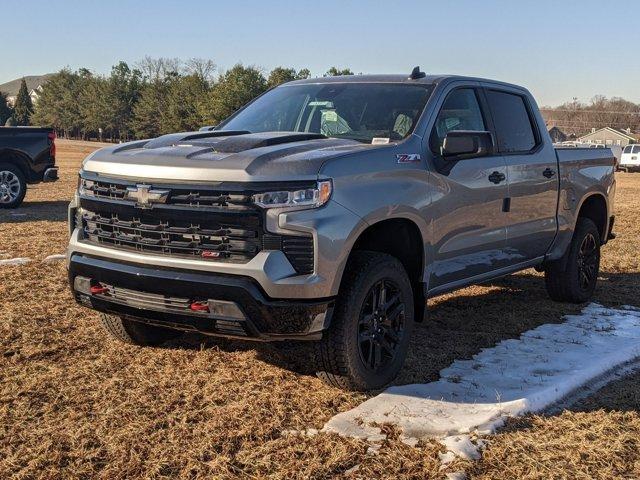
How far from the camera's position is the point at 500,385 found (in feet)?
14.5

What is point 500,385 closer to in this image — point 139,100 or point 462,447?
point 462,447

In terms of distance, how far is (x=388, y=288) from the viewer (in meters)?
4.30

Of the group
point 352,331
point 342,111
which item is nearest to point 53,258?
point 342,111

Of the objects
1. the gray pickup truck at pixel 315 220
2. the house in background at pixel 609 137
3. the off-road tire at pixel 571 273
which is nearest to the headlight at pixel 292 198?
the gray pickup truck at pixel 315 220

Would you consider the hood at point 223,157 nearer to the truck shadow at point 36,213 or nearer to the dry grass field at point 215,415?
the dry grass field at point 215,415

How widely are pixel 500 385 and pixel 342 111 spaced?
2.17 m

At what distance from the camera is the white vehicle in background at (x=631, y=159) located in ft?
155

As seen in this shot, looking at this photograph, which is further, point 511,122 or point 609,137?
point 609,137

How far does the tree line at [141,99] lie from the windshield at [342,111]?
285ft

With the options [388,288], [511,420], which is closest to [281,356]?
[388,288]

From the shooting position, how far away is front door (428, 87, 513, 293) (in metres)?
4.74

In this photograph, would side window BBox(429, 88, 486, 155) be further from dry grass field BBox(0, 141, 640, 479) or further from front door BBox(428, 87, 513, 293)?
dry grass field BBox(0, 141, 640, 479)

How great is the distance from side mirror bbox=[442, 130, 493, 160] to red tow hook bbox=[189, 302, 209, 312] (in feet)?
6.20

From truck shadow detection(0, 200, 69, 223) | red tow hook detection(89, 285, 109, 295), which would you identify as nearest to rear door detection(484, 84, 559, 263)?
red tow hook detection(89, 285, 109, 295)
